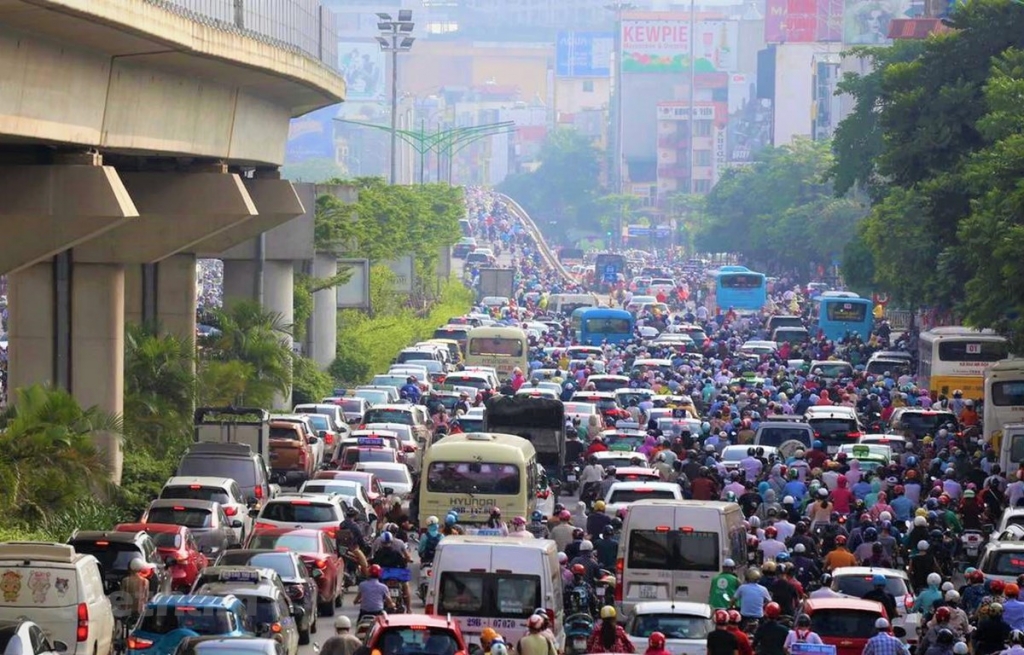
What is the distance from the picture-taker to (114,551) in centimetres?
2452

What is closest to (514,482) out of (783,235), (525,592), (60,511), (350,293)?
(60,511)

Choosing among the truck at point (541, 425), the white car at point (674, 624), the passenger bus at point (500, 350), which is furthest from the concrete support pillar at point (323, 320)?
the white car at point (674, 624)

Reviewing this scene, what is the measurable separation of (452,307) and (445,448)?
64.9 metres

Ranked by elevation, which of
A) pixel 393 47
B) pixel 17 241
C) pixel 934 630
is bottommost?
pixel 934 630

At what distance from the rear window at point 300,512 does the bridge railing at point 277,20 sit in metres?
5.78

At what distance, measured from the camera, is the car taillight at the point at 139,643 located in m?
19.9

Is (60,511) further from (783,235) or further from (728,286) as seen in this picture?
(783,235)

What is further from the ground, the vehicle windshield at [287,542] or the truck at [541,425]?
the truck at [541,425]

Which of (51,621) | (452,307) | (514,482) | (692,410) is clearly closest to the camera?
(51,621)

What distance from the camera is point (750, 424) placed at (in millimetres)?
42969

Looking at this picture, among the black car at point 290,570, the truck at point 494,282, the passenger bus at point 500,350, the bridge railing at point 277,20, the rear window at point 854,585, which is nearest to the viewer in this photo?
the rear window at point 854,585

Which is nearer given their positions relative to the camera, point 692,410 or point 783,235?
point 692,410

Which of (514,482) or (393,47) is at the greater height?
(393,47)

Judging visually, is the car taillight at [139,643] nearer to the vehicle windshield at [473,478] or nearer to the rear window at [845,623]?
the rear window at [845,623]
